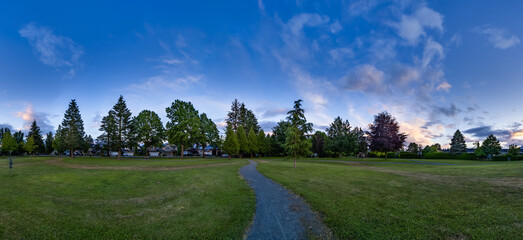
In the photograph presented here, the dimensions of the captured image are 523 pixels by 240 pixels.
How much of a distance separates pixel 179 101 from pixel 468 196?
5158 centimetres

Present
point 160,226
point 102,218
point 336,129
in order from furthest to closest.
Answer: point 336,129 < point 102,218 < point 160,226

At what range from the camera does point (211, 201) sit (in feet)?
28.6

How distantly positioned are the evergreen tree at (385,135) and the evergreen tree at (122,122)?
179ft

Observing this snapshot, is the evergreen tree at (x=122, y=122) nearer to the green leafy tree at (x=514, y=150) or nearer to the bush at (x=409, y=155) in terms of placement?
the bush at (x=409, y=155)

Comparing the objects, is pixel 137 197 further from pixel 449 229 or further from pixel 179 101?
pixel 179 101

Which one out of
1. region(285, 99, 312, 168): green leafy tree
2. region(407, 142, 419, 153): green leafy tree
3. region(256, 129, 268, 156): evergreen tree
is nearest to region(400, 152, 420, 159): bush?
region(256, 129, 268, 156): evergreen tree

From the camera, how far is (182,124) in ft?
158

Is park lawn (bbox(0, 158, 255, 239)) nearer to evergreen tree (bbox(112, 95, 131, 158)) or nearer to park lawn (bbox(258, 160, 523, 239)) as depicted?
park lawn (bbox(258, 160, 523, 239))

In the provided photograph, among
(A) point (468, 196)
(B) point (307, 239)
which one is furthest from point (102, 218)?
(A) point (468, 196)

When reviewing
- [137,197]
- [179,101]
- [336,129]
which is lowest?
[137,197]

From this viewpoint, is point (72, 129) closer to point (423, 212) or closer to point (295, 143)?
point (295, 143)

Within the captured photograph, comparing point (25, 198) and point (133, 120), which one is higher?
point (133, 120)

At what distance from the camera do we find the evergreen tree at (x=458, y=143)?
220 ft

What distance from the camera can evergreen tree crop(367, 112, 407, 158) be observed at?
40562 millimetres
